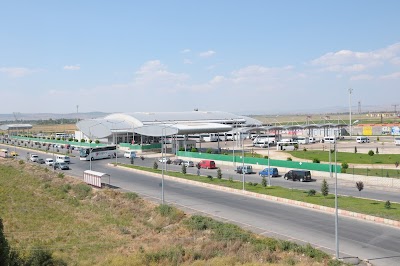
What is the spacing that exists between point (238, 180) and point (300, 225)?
22290mm

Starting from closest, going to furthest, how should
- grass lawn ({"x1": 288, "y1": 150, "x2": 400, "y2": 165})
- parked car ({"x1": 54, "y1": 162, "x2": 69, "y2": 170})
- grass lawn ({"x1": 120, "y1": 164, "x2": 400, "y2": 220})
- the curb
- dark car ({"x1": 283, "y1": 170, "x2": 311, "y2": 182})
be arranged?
the curb
grass lawn ({"x1": 120, "y1": 164, "x2": 400, "y2": 220})
dark car ({"x1": 283, "y1": 170, "x2": 311, "y2": 182})
grass lawn ({"x1": 288, "y1": 150, "x2": 400, "y2": 165})
parked car ({"x1": 54, "y1": 162, "x2": 69, "y2": 170})

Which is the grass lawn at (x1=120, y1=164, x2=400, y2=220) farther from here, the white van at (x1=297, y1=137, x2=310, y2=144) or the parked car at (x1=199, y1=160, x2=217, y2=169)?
the white van at (x1=297, y1=137, x2=310, y2=144)

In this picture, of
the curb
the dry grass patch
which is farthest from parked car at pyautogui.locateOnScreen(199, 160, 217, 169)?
the dry grass patch

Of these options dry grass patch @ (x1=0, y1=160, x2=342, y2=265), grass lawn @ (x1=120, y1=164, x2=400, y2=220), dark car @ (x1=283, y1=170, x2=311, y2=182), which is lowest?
dry grass patch @ (x1=0, y1=160, x2=342, y2=265)

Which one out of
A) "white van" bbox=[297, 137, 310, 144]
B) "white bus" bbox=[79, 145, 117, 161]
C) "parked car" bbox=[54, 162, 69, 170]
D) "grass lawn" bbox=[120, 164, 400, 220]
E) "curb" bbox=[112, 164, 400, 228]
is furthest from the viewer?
"white van" bbox=[297, 137, 310, 144]

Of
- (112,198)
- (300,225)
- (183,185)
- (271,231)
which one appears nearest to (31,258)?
(271,231)

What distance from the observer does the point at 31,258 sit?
23.5 metres

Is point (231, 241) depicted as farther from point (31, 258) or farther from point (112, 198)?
point (112, 198)

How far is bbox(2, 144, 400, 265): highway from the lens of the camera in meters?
24.9

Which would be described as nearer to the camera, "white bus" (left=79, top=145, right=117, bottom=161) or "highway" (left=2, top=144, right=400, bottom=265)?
"highway" (left=2, top=144, right=400, bottom=265)

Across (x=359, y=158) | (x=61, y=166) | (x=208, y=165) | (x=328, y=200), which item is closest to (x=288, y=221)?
(x=328, y=200)

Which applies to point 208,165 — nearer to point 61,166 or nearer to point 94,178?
point 94,178

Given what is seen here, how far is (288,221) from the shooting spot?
31.8m

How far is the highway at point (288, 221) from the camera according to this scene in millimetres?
24891
